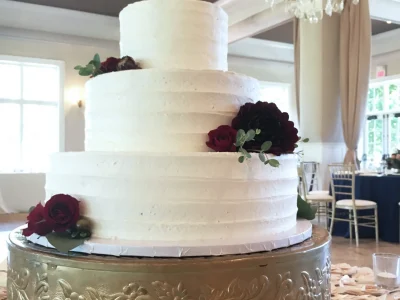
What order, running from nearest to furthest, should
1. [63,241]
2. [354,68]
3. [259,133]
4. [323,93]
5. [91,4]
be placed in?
[63,241] < [259,133] < [354,68] < [323,93] < [91,4]

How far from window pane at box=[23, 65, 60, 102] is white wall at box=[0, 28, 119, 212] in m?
0.28

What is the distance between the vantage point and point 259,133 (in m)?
1.59

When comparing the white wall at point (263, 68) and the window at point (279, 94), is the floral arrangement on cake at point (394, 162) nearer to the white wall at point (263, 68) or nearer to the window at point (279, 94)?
the white wall at point (263, 68)

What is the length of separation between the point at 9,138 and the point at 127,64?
8.03 m

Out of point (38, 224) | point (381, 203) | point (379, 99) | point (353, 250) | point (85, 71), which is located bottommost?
point (353, 250)

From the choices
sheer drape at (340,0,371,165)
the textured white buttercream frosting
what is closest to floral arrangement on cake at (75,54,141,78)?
Result: the textured white buttercream frosting

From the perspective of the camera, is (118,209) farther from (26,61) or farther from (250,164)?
(26,61)

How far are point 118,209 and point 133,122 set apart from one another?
0.32 meters

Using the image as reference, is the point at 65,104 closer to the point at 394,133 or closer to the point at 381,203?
the point at 381,203

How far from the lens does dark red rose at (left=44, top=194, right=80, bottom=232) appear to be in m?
1.49

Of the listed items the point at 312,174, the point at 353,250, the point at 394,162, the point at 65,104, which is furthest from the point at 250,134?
the point at 65,104

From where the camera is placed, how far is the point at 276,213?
1683mm

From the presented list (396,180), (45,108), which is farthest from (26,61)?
(396,180)

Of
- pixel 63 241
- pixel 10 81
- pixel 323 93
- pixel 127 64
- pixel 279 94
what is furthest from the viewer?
pixel 279 94
